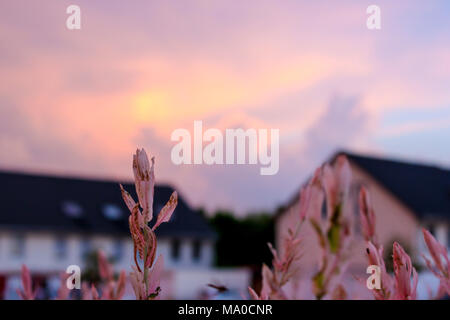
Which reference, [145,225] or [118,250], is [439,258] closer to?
[145,225]

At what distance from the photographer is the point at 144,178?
1040 mm

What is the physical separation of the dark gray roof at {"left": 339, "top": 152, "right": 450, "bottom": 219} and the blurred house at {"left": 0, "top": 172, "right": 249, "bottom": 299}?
27.7 feet

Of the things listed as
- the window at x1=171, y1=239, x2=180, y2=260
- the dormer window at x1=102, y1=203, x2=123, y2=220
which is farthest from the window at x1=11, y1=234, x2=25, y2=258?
the window at x1=171, y1=239, x2=180, y2=260

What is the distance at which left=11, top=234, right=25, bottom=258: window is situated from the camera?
3259cm

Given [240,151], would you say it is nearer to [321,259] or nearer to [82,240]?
[321,259]

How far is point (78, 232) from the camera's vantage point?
3444 cm

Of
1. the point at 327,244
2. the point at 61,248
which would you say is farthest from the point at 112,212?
the point at 327,244

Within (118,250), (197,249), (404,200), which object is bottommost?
(197,249)

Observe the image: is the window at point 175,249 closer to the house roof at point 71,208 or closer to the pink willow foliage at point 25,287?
the house roof at point 71,208

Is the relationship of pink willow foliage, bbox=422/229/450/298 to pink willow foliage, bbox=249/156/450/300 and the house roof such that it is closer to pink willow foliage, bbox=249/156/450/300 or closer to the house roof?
pink willow foliage, bbox=249/156/450/300

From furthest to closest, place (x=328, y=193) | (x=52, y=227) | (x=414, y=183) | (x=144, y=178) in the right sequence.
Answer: (x=52, y=227) < (x=414, y=183) < (x=328, y=193) < (x=144, y=178)

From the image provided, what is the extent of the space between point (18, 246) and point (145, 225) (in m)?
33.5
